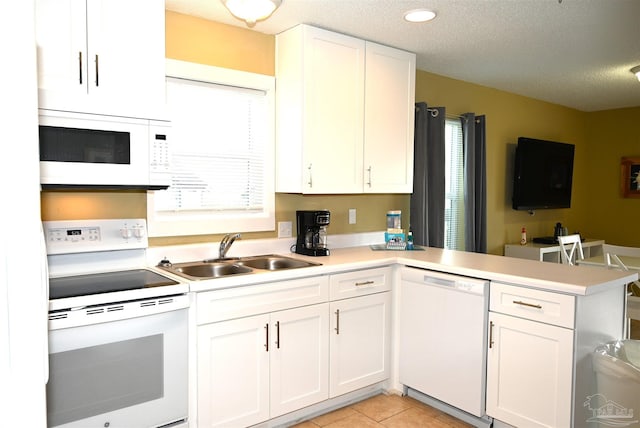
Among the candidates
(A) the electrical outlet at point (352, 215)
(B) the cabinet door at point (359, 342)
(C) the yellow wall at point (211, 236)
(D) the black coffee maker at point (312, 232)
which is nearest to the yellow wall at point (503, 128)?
(A) the electrical outlet at point (352, 215)

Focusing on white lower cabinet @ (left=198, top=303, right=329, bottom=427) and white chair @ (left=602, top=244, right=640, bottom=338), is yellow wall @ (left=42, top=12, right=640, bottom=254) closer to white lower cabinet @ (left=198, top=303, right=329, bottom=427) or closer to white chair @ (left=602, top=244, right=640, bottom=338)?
white lower cabinet @ (left=198, top=303, right=329, bottom=427)

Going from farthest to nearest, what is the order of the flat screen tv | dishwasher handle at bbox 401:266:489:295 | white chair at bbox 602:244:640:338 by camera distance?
the flat screen tv → white chair at bbox 602:244:640:338 → dishwasher handle at bbox 401:266:489:295

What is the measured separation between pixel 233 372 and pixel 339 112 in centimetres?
174

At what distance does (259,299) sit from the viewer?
95.0 inches

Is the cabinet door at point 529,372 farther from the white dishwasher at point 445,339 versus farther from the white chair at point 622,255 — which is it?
the white chair at point 622,255

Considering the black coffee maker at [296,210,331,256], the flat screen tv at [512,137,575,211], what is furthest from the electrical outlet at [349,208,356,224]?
the flat screen tv at [512,137,575,211]

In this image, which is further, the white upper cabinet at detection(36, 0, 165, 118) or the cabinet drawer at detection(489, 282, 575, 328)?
the cabinet drawer at detection(489, 282, 575, 328)

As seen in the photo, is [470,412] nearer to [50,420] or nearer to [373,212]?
[373,212]

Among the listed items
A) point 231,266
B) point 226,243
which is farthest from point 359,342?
point 226,243

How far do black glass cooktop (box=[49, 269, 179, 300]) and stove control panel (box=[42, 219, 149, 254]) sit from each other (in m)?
0.15

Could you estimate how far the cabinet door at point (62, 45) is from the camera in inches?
77.5

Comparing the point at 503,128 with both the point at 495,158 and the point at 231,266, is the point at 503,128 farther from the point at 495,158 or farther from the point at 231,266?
the point at 231,266

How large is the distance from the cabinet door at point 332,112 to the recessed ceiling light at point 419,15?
1.51 feet

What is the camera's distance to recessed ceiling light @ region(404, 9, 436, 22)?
2700 mm
